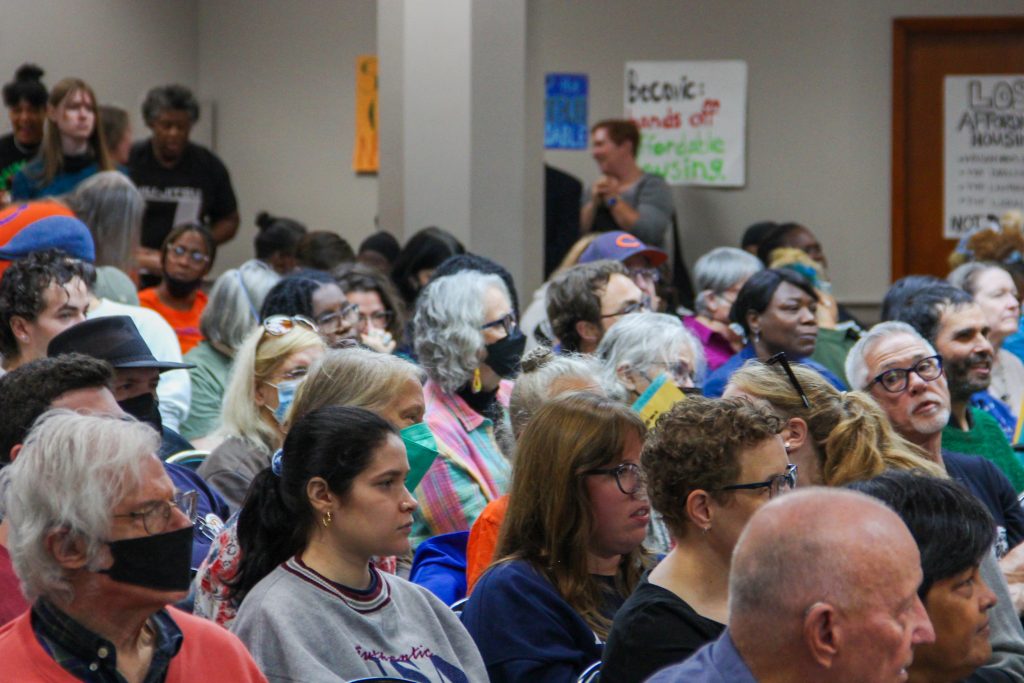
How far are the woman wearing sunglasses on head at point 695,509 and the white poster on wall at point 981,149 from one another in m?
6.75

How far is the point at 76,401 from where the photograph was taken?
300 cm

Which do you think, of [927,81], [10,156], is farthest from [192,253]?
[927,81]

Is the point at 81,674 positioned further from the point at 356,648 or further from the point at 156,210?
the point at 156,210

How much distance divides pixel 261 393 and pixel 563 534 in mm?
1351

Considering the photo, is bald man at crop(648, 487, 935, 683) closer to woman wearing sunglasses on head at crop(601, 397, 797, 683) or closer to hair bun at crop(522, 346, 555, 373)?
woman wearing sunglasses on head at crop(601, 397, 797, 683)

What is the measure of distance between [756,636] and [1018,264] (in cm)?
549

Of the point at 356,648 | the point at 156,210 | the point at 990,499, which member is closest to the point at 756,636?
the point at 356,648

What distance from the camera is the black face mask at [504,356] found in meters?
4.64

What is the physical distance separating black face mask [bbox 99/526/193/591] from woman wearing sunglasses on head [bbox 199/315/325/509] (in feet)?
4.78

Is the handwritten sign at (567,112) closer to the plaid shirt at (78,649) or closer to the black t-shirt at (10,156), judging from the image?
the black t-shirt at (10,156)

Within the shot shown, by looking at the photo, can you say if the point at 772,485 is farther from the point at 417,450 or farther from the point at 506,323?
the point at 506,323

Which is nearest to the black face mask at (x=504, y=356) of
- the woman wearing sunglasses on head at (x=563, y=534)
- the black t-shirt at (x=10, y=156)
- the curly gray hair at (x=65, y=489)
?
the woman wearing sunglasses on head at (x=563, y=534)

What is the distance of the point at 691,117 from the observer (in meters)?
9.30

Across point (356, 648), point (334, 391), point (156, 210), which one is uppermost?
point (156, 210)
